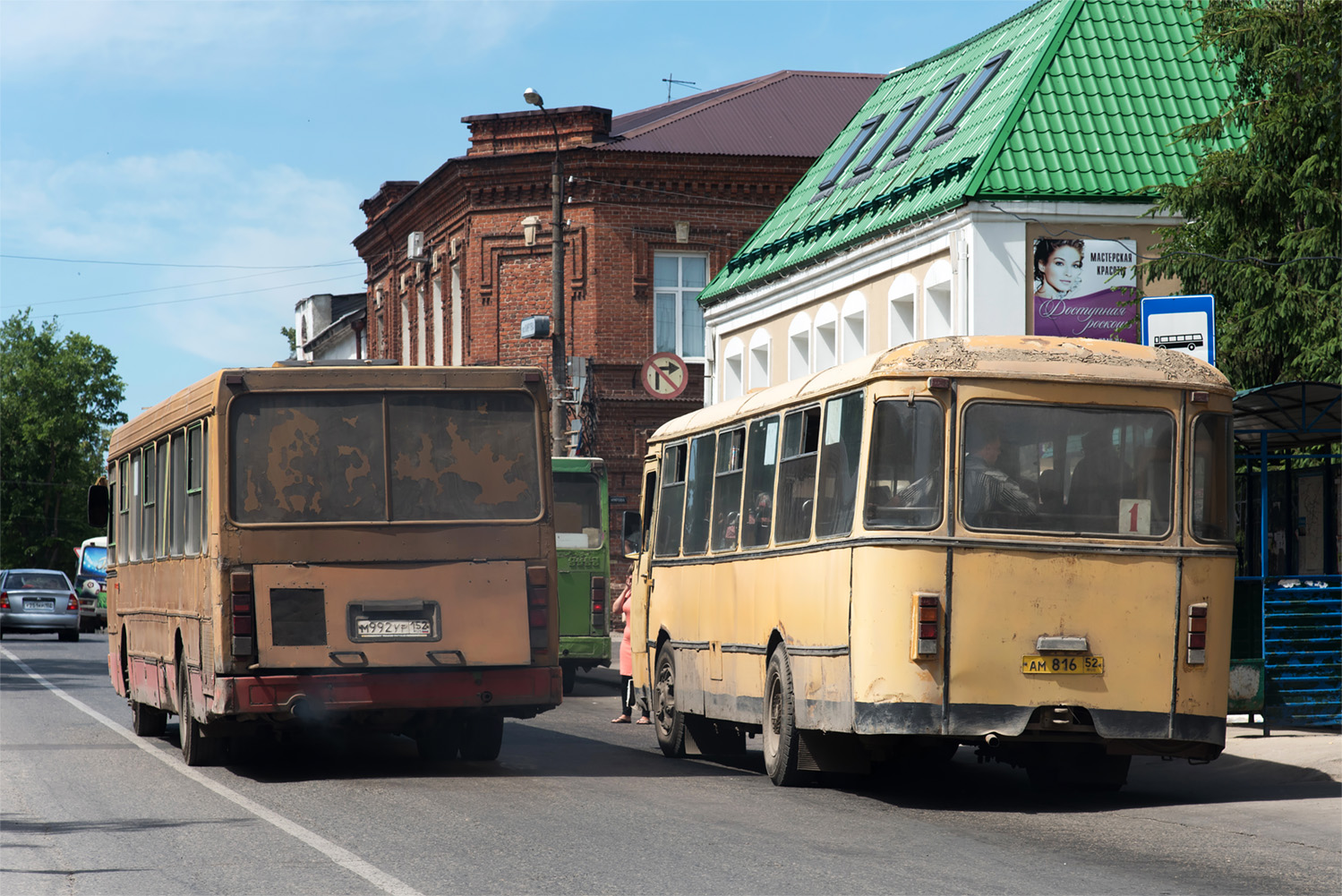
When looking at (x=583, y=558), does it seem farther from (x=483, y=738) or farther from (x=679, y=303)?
(x=679, y=303)

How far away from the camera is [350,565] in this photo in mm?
13797

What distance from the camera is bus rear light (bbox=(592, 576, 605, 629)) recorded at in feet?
84.2

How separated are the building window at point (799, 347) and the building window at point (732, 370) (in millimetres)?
3011

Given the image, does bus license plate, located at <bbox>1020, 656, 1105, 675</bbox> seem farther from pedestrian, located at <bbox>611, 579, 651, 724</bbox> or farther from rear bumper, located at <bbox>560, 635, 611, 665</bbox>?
rear bumper, located at <bbox>560, 635, 611, 665</bbox>

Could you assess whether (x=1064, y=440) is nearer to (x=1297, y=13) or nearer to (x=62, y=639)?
(x=1297, y=13)

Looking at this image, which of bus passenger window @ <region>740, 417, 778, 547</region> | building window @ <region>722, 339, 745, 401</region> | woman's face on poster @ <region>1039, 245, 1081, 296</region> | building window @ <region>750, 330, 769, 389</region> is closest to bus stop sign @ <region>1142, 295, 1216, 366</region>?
bus passenger window @ <region>740, 417, 778, 547</region>

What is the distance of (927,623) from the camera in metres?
11.8

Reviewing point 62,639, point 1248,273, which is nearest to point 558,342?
point 1248,273

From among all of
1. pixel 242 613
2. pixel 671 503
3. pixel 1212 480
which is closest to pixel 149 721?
pixel 242 613

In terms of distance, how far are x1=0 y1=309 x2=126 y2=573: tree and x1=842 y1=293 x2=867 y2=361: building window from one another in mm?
79334

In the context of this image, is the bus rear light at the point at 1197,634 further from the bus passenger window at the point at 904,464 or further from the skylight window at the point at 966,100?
the skylight window at the point at 966,100

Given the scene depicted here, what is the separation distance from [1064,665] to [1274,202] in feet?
32.4

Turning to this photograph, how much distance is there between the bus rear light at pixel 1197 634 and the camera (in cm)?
1209

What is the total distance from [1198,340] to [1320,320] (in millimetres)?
5479
